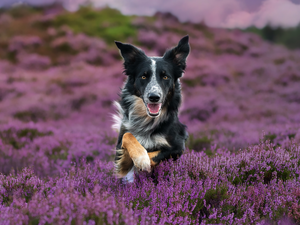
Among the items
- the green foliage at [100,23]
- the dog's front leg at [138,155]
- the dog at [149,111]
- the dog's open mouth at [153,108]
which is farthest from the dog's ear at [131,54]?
the green foliage at [100,23]

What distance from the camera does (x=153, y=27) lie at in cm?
2112

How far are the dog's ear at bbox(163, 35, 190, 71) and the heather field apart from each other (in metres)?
1.37

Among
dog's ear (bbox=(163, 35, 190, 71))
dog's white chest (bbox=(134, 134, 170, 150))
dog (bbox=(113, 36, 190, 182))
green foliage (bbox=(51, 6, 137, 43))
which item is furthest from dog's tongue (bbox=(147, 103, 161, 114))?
green foliage (bbox=(51, 6, 137, 43))

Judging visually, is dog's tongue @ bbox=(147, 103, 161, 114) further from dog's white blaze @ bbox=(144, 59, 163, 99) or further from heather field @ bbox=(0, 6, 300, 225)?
heather field @ bbox=(0, 6, 300, 225)

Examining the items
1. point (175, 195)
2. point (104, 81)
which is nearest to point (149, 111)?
point (175, 195)

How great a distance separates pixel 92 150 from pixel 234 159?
3.39m

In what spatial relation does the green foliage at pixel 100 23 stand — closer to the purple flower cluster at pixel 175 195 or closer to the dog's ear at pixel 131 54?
the dog's ear at pixel 131 54

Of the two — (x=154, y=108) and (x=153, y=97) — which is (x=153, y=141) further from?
(x=153, y=97)

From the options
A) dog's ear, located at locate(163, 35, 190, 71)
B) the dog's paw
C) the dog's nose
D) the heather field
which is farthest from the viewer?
dog's ear, located at locate(163, 35, 190, 71)

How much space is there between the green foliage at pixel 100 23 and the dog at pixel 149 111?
51.2 feet

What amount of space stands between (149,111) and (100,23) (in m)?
19.9

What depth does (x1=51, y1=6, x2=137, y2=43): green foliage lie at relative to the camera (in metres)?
19.4

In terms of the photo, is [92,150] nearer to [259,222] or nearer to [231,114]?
[259,222]

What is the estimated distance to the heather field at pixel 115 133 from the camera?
2283 millimetres
